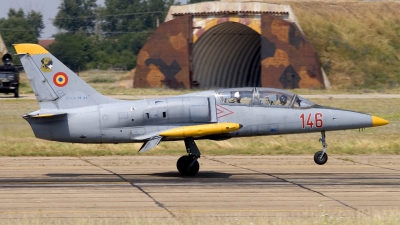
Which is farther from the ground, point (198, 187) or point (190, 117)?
point (190, 117)

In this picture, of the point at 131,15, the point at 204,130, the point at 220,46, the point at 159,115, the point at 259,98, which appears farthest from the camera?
the point at 131,15

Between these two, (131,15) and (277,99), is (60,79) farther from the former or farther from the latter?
(131,15)

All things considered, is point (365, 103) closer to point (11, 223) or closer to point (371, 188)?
point (371, 188)

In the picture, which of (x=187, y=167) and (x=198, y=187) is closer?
(x=198, y=187)

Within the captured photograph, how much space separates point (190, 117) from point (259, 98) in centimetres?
177

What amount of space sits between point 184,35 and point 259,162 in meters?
31.8

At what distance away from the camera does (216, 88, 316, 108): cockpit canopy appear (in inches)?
664

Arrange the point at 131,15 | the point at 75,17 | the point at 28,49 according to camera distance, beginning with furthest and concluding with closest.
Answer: the point at 131,15 → the point at 75,17 → the point at 28,49

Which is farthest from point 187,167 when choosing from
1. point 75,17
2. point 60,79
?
point 75,17

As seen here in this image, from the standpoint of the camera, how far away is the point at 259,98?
17.0 meters

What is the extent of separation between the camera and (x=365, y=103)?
131 feet

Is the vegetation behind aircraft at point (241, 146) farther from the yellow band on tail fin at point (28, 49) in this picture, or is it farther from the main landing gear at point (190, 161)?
the main landing gear at point (190, 161)

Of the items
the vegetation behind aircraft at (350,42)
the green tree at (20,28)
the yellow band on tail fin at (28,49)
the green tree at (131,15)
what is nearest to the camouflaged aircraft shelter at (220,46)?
the vegetation behind aircraft at (350,42)

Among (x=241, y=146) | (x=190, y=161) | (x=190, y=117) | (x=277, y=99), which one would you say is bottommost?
(x=241, y=146)
